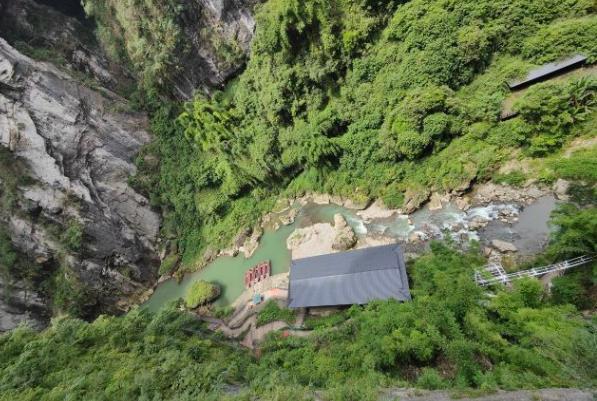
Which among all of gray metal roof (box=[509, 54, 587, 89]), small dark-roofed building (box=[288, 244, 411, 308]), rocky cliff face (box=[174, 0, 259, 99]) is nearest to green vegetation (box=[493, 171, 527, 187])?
gray metal roof (box=[509, 54, 587, 89])

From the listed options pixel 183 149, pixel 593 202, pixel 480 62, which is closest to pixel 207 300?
pixel 183 149

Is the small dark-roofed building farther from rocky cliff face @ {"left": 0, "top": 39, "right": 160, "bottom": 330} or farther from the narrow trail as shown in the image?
rocky cliff face @ {"left": 0, "top": 39, "right": 160, "bottom": 330}

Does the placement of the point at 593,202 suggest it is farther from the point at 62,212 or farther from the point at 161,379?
the point at 62,212

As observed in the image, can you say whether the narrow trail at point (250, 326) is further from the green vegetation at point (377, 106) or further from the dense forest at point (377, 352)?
the green vegetation at point (377, 106)

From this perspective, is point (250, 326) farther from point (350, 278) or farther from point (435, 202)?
point (435, 202)

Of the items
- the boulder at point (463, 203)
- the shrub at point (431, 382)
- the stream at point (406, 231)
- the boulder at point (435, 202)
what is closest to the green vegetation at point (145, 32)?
the stream at point (406, 231)

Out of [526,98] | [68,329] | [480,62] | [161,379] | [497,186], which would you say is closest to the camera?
[161,379]

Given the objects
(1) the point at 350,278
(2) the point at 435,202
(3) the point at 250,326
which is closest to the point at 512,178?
(2) the point at 435,202
